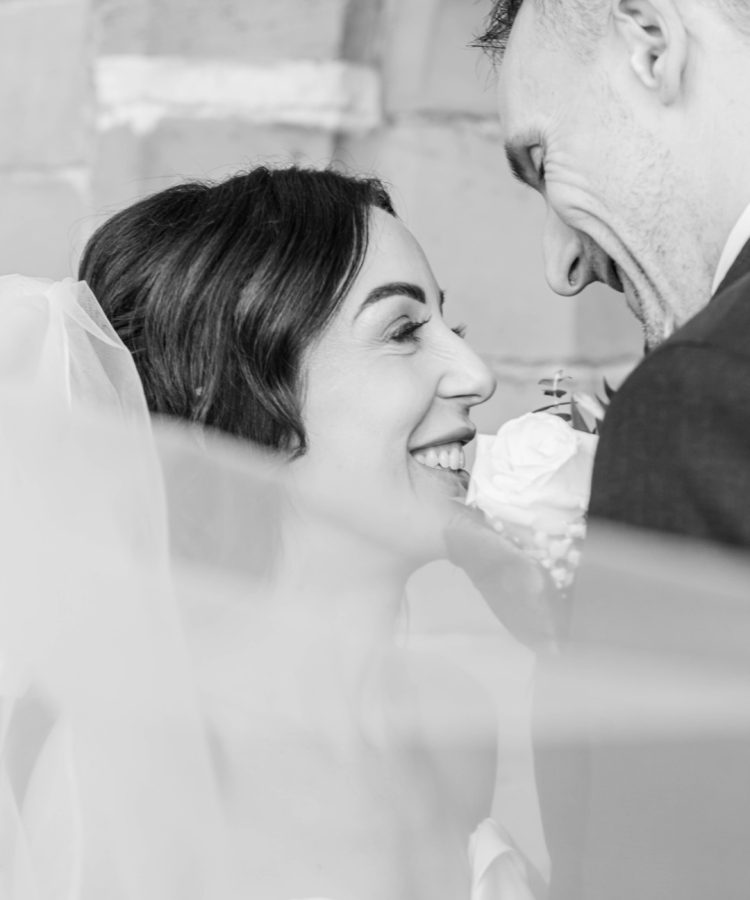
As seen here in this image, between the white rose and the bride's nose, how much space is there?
226 millimetres

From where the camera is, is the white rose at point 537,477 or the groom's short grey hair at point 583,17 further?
the white rose at point 537,477

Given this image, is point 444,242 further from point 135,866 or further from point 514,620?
point 135,866

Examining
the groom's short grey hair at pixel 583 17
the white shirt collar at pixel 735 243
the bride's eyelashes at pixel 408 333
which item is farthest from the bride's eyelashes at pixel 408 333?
the white shirt collar at pixel 735 243

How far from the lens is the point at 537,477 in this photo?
53.8 inches

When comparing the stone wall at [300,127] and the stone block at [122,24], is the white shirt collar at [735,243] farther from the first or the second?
the stone block at [122,24]

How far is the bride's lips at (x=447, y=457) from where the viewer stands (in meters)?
1.63

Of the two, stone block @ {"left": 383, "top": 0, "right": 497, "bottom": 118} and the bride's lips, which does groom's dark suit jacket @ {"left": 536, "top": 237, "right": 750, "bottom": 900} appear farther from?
stone block @ {"left": 383, "top": 0, "right": 497, "bottom": 118}

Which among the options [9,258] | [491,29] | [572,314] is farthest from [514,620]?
[9,258]

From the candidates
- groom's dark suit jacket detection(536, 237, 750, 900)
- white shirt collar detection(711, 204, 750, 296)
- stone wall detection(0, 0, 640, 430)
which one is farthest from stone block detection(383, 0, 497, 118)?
groom's dark suit jacket detection(536, 237, 750, 900)

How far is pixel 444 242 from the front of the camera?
2.58 metres

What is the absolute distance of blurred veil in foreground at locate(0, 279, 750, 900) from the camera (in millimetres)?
988

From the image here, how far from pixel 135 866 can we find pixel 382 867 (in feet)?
1.10

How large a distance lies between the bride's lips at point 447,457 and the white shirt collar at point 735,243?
1.79 feet

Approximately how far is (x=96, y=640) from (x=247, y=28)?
154 cm
